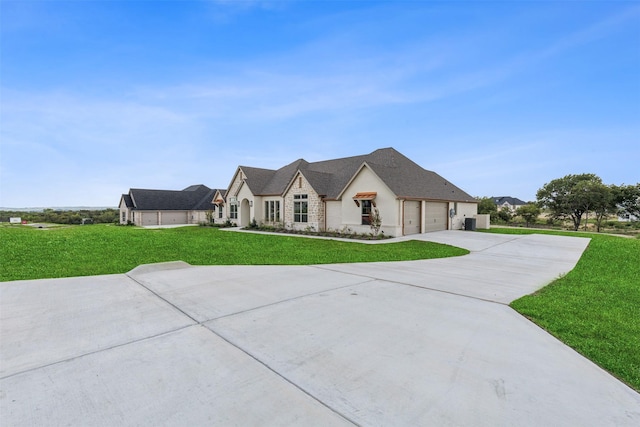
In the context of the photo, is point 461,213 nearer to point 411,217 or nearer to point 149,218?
point 411,217

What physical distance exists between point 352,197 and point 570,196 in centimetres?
3355

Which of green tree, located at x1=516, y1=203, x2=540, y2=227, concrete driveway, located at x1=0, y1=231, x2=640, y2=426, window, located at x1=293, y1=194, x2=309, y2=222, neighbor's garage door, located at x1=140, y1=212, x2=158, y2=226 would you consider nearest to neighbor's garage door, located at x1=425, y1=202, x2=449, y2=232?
window, located at x1=293, y1=194, x2=309, y2=222

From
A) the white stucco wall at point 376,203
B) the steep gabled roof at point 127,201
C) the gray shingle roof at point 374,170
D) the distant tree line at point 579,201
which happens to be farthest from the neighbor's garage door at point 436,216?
the steep gabled roof at point 127,201

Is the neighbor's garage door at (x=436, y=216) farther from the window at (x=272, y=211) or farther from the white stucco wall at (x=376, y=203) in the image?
the window at (x=272, y=211)

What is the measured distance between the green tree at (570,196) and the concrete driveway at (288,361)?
39.9 meters

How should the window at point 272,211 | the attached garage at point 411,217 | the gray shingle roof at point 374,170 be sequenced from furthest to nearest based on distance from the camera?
the window at point 272,211 → the gray shingle roof at point 374,170 → the attached garage at point 411,217

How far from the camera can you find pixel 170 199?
40.7 m

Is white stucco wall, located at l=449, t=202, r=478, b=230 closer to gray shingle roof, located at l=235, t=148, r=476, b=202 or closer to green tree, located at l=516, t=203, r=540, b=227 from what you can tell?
gray shingle roof, located at l=235, t=148, r=476, b=202

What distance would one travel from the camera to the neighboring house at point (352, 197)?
1972cm

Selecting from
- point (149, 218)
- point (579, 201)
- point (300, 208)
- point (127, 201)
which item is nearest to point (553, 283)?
point (300, 208)

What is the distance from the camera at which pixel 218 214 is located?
33469 mm

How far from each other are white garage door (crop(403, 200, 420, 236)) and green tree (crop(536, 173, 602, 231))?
2741cm

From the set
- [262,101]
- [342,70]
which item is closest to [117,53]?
[262,101]

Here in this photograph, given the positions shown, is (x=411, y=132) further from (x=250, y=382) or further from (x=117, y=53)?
(x=250, y=382)
